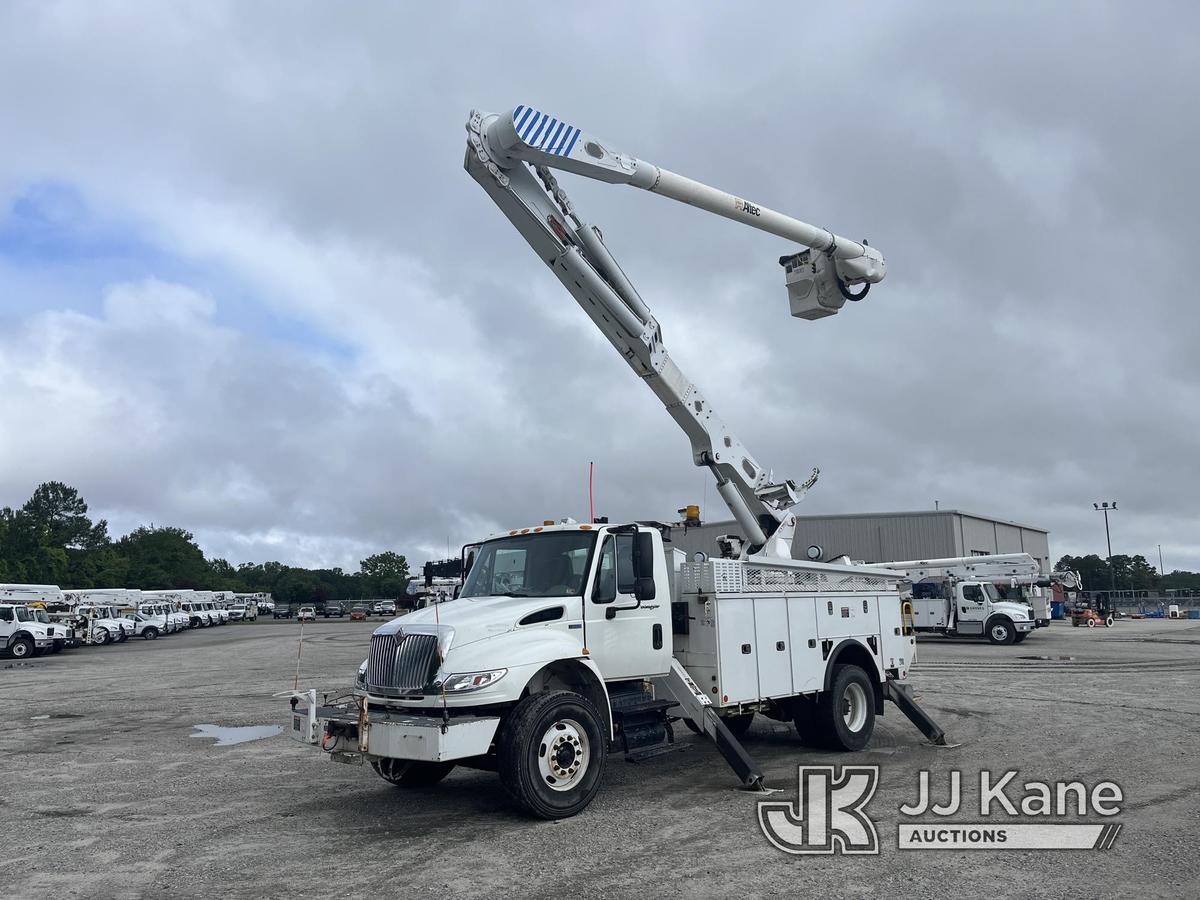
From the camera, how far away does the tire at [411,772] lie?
29.2 feet

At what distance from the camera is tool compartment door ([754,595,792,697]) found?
31.7 feet

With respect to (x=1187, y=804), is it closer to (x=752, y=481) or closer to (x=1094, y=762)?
(x=1094, y=762)

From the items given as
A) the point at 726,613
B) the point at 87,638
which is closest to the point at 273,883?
the point at 726,613

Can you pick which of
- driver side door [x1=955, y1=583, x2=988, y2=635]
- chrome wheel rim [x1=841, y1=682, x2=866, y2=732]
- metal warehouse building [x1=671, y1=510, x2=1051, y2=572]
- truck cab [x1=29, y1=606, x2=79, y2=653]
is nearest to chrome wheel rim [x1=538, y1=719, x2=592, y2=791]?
chrome wheel rim [x1=841, y1=682, x2=866, y2=732]

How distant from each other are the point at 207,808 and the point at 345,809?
132cm

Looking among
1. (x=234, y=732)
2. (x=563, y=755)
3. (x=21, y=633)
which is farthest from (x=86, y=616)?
(x=563, y=755)

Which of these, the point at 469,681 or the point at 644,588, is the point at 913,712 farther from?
the point at 469,681

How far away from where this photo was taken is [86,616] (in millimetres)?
40812

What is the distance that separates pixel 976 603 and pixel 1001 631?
136 centimetres

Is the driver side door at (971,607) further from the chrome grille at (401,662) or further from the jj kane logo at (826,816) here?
the chrome grille at (401,662)

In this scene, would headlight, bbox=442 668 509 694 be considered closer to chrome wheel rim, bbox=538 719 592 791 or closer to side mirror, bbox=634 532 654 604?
chrome wheel rim, bbox=538 719 592 791

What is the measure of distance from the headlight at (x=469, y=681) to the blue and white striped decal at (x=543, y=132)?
551cm

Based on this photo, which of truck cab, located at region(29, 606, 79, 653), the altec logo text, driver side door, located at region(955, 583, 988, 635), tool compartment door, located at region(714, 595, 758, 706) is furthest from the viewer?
truck cab, located at region(29, 606, 79, 653)

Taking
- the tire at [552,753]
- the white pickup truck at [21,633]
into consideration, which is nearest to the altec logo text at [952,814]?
the tire at [552,753]
